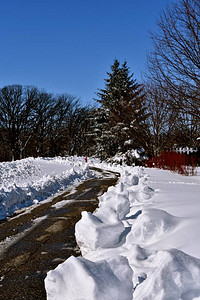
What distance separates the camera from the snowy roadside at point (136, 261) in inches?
75.4

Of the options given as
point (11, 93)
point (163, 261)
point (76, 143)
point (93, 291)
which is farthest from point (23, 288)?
point (76, 143)

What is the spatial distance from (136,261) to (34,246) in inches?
90.3

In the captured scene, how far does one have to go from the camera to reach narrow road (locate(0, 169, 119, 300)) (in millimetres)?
3014

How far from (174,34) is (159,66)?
0.83m

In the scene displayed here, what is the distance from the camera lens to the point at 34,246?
430 cm

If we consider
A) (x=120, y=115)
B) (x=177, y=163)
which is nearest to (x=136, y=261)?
(x=177, y=163)

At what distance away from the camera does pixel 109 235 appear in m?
3.40

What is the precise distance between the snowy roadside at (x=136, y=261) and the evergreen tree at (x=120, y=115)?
1568cm

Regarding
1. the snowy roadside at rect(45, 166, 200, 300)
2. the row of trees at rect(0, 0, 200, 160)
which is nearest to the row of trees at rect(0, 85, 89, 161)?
the row of trees at rect(0, 0, 200, 160)

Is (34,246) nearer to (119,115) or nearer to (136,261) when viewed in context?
(136,261)

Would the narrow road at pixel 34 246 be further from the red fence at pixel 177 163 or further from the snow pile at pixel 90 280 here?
the red fence at pixel 177 163

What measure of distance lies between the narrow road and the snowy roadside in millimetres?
669

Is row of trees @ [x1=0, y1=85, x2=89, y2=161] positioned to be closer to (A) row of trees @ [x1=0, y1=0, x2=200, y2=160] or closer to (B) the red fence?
(A) row of trees @ [x1=0, y1=0, x2=200, y2=160]

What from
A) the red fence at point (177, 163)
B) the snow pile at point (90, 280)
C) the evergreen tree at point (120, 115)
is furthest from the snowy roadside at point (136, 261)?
the evergreen tree at point (120, 115)
